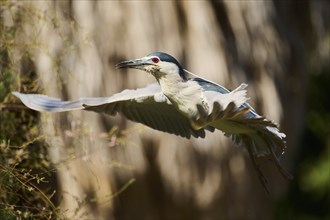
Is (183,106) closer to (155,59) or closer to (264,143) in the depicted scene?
(155,59)

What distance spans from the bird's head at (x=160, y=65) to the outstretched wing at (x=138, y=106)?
0.16m

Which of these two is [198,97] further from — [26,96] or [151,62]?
[26,96]

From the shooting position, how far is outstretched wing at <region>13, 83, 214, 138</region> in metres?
3.80

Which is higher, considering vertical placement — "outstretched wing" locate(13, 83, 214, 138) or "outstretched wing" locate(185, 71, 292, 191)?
"outstretched wing" locate(13, 83, 214, 138)

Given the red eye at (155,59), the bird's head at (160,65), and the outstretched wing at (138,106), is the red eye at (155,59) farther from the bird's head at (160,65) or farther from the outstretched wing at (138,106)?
the outstretched wing at (138,106)

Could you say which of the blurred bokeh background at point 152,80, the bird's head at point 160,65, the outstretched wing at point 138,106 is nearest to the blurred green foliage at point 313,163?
the blurred bokeh background at point 152,80

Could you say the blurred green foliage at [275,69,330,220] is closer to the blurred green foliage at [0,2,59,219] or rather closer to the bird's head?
the blurred green foliage at [0,2,59,219]

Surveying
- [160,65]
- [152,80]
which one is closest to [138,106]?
[160,65]

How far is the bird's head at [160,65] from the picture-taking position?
143 inches

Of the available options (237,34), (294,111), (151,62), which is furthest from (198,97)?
(294,111)

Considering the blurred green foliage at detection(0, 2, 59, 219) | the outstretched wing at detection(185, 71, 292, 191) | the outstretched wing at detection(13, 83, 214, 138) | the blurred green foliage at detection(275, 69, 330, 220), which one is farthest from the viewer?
the blurred green foliage at detection(275, 69, 330, 220)

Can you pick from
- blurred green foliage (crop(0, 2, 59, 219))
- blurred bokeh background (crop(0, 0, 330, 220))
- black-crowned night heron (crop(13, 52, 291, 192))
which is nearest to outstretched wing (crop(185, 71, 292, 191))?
black-crowned night heron (crop(13, 52, 291, 192))

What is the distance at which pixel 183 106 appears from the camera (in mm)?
3596

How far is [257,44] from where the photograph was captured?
6441mm
